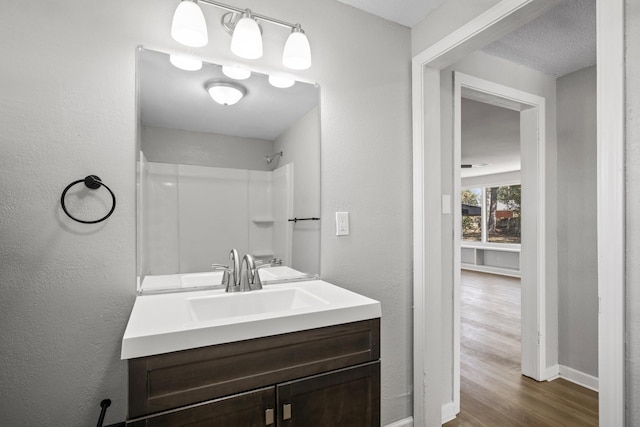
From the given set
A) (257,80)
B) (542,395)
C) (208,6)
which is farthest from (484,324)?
(208,6)

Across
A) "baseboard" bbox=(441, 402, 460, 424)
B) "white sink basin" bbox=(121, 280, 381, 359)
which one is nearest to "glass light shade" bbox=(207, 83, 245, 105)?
"white sink basin" bbox=(121, 280, 381, 359)

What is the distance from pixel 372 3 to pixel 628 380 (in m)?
1.84

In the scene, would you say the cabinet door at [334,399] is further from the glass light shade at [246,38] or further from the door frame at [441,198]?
the glass light shade at [246,38]

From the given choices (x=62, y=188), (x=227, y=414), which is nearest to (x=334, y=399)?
(x=227, y=414)

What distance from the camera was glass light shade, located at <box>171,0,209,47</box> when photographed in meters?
1.25

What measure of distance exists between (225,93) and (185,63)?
19 centimetres

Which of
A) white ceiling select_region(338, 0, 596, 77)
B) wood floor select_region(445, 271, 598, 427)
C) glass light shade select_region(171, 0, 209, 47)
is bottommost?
wood floor select_region(445, 271, 598, 427)

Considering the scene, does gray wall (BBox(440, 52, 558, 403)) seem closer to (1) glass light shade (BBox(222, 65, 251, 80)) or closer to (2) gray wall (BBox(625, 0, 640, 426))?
(2) gray wall (BBox(625, 0, 640, 426))

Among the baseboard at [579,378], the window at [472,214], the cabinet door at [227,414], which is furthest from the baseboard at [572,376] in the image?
the window at [472,214]

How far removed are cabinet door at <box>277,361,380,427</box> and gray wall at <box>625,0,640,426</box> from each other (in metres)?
0.78

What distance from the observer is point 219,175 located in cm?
148

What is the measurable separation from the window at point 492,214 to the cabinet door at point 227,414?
7.94m

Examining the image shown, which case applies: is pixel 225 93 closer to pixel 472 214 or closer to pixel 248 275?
pixel 248 275

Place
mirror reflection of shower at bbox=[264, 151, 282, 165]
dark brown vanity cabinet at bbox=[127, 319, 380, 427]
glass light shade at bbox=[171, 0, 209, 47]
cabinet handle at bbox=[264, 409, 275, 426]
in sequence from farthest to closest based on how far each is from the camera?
mirror reflection of shower at bbox=[264, 151, 282, 165]
glass light shade at bbox=[171, 0, 209, 47]
cabinet handle at bbox=[264, 409, 275, 426]
dark brown vanity cabinet at bbox=[127, 319, 380, 427]
